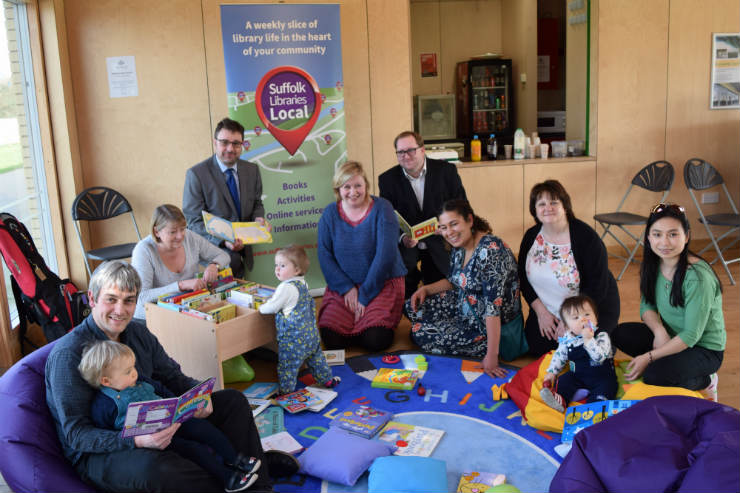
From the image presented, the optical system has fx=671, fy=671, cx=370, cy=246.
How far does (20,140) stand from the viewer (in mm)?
5078

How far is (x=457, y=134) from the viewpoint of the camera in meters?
9.30

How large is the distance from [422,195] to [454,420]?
207 cm

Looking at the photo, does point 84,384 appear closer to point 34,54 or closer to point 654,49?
point 34,54

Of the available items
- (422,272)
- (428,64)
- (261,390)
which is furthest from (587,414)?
(428,64)

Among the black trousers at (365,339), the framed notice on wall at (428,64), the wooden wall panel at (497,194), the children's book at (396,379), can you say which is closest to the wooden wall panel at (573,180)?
the wooden wall panel at (497,194)

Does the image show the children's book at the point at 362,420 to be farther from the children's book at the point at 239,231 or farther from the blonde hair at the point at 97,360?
the children's book at the point at 239,231

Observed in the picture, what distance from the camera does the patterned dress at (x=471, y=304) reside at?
400 cm

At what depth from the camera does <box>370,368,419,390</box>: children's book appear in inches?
152

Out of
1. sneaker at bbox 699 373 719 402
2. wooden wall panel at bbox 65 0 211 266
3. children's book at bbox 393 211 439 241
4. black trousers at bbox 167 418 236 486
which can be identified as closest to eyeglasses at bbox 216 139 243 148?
wooden wall panel at bbox 65 0 211 266

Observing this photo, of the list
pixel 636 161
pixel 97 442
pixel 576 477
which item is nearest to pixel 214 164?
pixel 97 442

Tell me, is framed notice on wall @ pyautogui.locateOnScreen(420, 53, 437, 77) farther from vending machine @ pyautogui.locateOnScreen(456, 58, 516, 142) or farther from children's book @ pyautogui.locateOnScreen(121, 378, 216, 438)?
children's book @ pyautogui.locateOnScreen(121, 378, 216, 438)

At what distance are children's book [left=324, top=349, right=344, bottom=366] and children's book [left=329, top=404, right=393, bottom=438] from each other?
72 cm

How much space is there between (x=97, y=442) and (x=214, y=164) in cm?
279

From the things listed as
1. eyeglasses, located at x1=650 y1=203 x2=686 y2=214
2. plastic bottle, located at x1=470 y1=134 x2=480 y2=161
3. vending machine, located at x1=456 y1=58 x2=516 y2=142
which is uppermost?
vending machine, located at x1=456 y1=58 x2=516 y2=142
